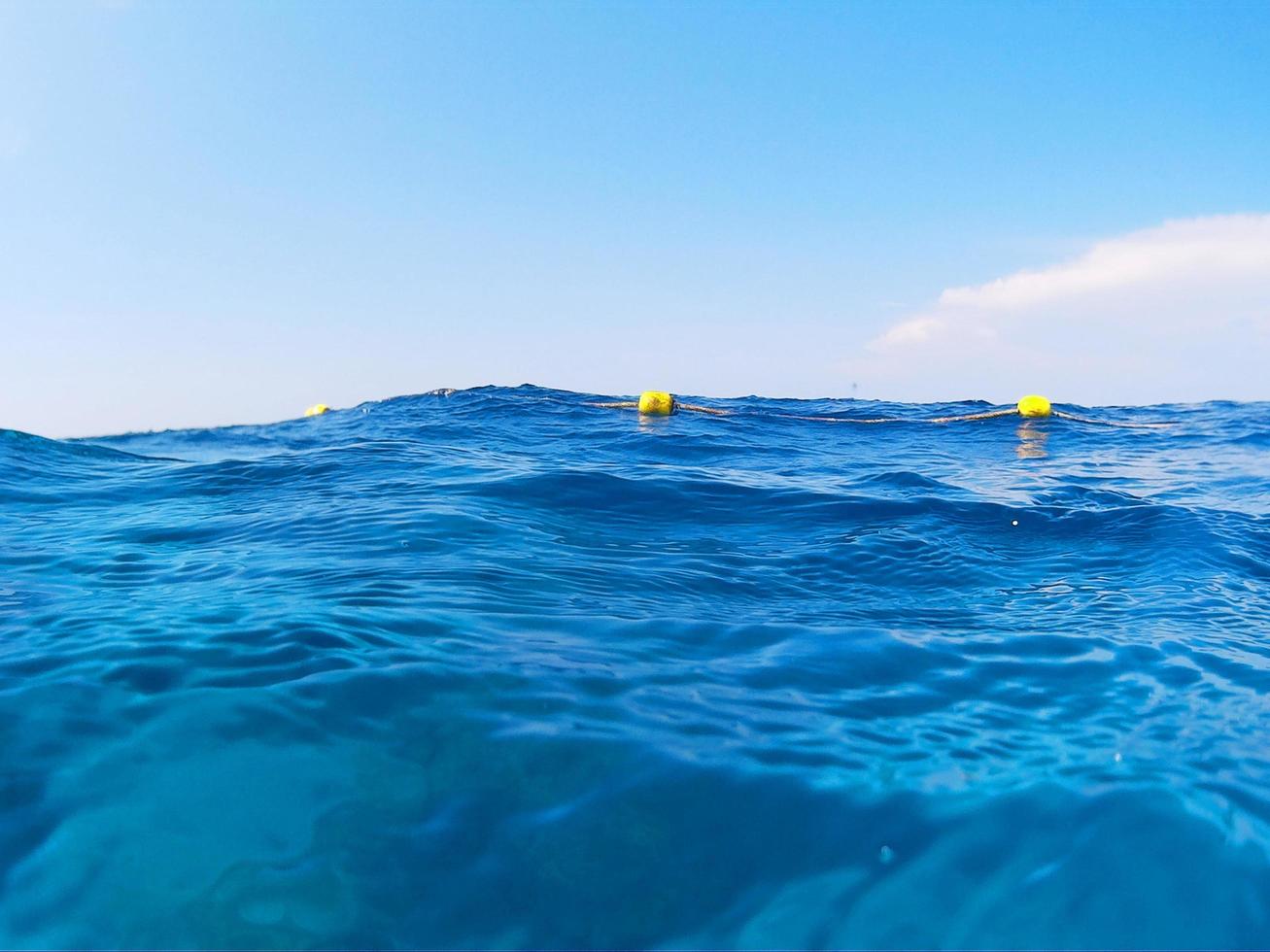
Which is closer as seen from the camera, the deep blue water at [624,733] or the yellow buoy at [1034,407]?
the deep blue water at [624,733]

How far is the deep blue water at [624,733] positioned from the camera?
2.63 metres

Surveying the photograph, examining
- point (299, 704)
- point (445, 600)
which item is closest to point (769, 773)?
point (299, 704)

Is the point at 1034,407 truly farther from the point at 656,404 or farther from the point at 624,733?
the point at 624,733

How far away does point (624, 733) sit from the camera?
11.3 ft

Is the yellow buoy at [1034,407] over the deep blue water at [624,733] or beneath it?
over

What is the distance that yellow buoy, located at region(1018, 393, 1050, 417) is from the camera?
1694 centimetres

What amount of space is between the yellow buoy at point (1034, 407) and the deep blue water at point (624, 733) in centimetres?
1003

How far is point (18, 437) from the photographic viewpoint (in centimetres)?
1259

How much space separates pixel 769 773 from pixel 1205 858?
1.45m

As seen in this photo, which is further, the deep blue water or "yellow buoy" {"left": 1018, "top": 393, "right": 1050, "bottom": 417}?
"yellow buoy" {"left": 1018, "top": 393, "right": 1050, "bottom": 417}

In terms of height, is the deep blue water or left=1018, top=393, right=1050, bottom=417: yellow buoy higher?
left=1018, top=393, right=1050, bottom=417: yellow buoy

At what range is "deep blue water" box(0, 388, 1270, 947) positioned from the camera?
2.63 metres

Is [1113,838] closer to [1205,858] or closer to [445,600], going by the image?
[1205,858]

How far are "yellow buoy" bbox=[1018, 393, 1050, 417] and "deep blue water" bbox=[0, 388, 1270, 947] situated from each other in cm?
1003
